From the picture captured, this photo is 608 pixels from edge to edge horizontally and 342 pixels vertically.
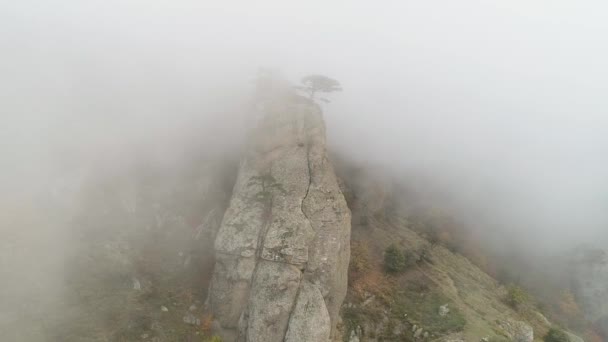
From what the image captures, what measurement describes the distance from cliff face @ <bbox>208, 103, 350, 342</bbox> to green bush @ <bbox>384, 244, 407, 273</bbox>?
794cm

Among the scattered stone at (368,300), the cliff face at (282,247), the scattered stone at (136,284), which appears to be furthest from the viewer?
the scattered stone at (368,300)

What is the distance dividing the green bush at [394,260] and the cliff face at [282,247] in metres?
7.94

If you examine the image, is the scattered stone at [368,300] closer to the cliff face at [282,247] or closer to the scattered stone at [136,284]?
the cliff face at [282,247]

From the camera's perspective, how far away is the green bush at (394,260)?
150 ft

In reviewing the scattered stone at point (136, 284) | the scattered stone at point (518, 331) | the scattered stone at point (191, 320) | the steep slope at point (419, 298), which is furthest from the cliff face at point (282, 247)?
the scattered stone at point (518, 331)

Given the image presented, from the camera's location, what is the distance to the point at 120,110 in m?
58.7

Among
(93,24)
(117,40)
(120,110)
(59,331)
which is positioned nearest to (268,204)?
(59,331)

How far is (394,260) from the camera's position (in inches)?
1810

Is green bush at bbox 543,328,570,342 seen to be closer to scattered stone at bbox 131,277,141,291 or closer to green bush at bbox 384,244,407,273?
green bush at bbox 384,244,407,273

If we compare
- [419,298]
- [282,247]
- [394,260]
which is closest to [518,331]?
[419,298]

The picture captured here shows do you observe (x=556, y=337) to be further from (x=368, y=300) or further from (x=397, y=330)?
(x=368, y=300)

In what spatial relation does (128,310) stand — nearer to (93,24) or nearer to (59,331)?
(59,331)

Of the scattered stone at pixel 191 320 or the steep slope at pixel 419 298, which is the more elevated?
the steep slope at pixel 419 298

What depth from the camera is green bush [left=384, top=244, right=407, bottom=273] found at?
1799 inches
